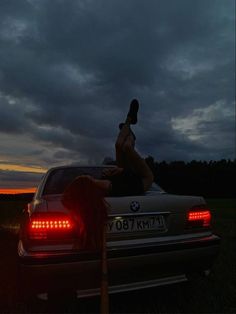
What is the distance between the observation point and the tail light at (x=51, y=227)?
359 centimetres

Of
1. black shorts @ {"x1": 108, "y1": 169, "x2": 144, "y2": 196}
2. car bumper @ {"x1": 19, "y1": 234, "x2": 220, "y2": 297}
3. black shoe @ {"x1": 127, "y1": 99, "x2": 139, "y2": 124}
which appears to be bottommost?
car bumper @ {"x1": 19, "y1": 234, "x2": 220, "y2": 297}

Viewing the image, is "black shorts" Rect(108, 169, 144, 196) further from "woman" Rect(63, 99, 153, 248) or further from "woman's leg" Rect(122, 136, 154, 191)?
"woman's leg" Rect(122, 136, 154, 191)

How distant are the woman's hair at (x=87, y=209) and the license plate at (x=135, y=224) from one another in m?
0.24

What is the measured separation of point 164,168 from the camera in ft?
228

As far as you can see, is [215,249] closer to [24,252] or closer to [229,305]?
[229,305]

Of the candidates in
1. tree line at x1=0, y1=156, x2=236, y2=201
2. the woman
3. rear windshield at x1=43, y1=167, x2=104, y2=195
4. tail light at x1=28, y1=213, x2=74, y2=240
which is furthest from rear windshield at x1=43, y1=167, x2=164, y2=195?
tree line at x1=0, y1=156, x2=236, y2=201

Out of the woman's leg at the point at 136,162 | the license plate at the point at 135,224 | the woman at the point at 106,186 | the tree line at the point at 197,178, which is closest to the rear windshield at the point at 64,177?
the woman's leg at the point at 136,162

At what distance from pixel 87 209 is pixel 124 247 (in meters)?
0.59

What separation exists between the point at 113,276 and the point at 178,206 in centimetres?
95

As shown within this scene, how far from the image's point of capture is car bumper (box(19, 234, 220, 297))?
3.54 metres

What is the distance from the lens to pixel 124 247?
3.71m

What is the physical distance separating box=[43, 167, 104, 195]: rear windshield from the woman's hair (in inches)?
39.4

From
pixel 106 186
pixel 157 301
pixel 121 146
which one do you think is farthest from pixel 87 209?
pixel 157 301

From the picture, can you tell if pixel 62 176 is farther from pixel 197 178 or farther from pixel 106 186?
pixel 197 178
